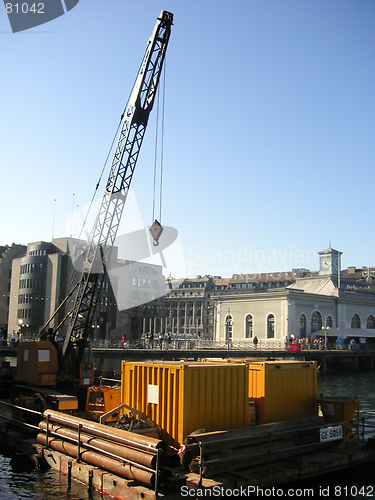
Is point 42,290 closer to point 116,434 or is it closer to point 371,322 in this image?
point 371,322

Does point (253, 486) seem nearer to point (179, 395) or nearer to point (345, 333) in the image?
point (179, 395)

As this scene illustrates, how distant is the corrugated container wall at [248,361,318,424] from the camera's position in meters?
14.9

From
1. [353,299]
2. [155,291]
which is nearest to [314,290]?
[353,299]

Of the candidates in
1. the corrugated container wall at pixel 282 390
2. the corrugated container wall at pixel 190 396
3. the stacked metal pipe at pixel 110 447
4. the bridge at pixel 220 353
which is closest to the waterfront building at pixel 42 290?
the bridge at pixel 220 353

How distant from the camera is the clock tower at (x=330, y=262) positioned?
88.8 m

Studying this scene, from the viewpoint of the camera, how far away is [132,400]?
48.2 ft

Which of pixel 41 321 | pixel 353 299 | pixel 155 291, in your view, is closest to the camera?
pixel 353 299

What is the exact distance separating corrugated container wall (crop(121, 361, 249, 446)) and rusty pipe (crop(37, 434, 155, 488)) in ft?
4.87

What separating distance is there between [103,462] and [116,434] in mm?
923

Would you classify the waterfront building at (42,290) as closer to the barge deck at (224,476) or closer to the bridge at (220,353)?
the bridge at (220,353)

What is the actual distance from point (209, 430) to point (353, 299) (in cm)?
7477

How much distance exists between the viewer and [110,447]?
41.6 ft

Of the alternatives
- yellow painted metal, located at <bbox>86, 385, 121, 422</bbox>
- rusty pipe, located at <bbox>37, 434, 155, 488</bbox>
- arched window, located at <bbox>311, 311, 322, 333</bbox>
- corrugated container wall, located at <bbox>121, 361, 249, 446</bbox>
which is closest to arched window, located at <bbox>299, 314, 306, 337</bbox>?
arched window, located at <bbox>311, 311, 322, 333</bbox>

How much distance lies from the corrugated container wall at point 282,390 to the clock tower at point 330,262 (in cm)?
7547
